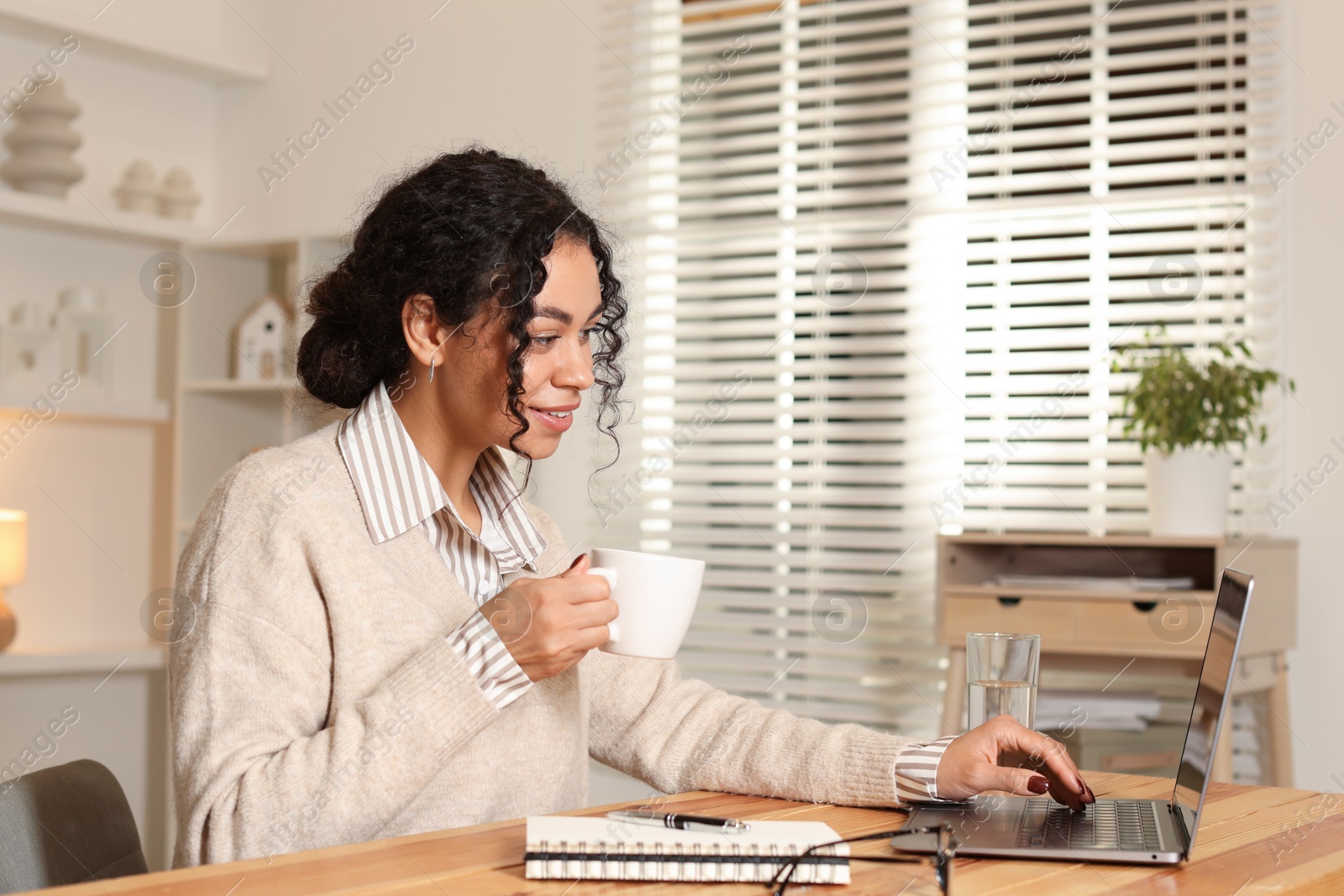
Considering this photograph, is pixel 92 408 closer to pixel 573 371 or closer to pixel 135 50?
pixel 135 50

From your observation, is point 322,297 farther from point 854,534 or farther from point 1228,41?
point 1228,41

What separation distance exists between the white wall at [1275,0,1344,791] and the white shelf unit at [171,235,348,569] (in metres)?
2.45

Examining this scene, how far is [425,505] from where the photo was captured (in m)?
1.31

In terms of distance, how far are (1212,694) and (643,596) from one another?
0.49 m

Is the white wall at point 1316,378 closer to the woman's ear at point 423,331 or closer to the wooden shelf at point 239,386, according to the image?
A: the woman's ear at point 423,331

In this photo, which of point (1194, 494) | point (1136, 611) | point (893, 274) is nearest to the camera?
point (1136, 611)

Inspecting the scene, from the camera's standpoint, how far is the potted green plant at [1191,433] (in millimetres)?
2482

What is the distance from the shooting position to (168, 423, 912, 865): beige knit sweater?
3.45ft

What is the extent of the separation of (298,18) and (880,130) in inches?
76.0

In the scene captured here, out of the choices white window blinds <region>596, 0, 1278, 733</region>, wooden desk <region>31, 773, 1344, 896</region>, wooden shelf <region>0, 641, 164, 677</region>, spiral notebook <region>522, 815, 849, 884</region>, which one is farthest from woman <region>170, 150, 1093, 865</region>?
wooden shelf <region>0, 641, 164, 677</region>

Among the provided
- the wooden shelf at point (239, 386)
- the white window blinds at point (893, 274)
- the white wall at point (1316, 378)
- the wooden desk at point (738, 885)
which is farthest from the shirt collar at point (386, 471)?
the wooden shelf at point (239, 386)

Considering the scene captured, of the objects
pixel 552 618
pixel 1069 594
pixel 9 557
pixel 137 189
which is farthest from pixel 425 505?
pixel 137 189

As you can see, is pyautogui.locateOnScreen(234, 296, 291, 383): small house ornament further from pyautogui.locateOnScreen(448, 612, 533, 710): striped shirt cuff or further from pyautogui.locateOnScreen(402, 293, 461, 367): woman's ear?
pyautogui.locateOnScreen(448, 612, 533, 710): striped shirt cuff

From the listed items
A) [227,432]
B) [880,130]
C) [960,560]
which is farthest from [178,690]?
[227,432]
